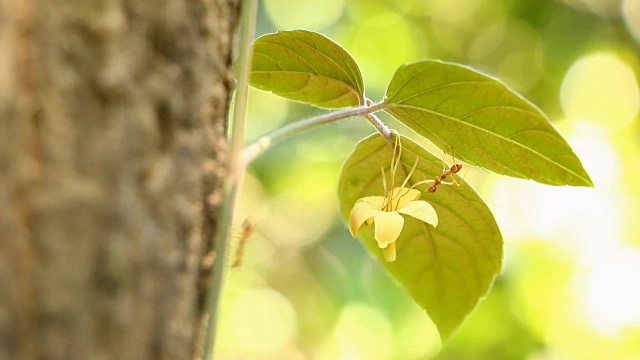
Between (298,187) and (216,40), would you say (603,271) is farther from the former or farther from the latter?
(216,40)

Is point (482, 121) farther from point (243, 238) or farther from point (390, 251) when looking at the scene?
point (243, 238)

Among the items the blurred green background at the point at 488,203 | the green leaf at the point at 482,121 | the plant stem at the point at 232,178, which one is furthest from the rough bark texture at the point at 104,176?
the blurred green background at the point at 488,203

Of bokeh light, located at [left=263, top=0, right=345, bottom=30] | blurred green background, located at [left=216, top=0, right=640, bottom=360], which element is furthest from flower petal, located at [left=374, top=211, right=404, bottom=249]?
bokeh light, located at [left=263, top=0, right=345, bottom=30]

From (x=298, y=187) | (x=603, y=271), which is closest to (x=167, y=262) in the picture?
(x=298, y=187)

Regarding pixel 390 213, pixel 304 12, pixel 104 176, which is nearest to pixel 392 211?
pixel 390 213

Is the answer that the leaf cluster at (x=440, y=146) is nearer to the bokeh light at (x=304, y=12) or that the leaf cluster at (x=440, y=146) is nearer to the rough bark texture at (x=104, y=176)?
the rough bark texture at (x=104, y=176)

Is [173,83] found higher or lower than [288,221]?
higher
